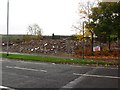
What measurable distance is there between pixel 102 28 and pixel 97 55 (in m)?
3.29

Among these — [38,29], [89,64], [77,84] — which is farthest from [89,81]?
[38,29]

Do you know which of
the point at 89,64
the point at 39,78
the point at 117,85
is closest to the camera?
the point at 117,85

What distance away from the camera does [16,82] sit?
40.8ft

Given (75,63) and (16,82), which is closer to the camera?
(16,82)

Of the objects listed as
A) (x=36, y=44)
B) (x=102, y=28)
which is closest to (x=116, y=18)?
(x=102, y=28)

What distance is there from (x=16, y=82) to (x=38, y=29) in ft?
140

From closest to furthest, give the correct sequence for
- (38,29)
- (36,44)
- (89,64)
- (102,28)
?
(89,64)
(102,28)
(36,44)
(38,29)

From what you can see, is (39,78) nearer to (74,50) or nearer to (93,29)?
(93,29)

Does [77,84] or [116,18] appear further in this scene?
[116,18]

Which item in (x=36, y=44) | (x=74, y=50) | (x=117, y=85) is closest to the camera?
(x=117, y=85)

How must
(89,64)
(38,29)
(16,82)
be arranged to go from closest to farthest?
(16,82)
(89,64)
(38,29)

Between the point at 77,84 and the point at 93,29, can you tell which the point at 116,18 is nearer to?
the point at 93,29

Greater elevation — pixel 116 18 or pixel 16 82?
pixel 116 18

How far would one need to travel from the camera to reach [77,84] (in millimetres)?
11758
